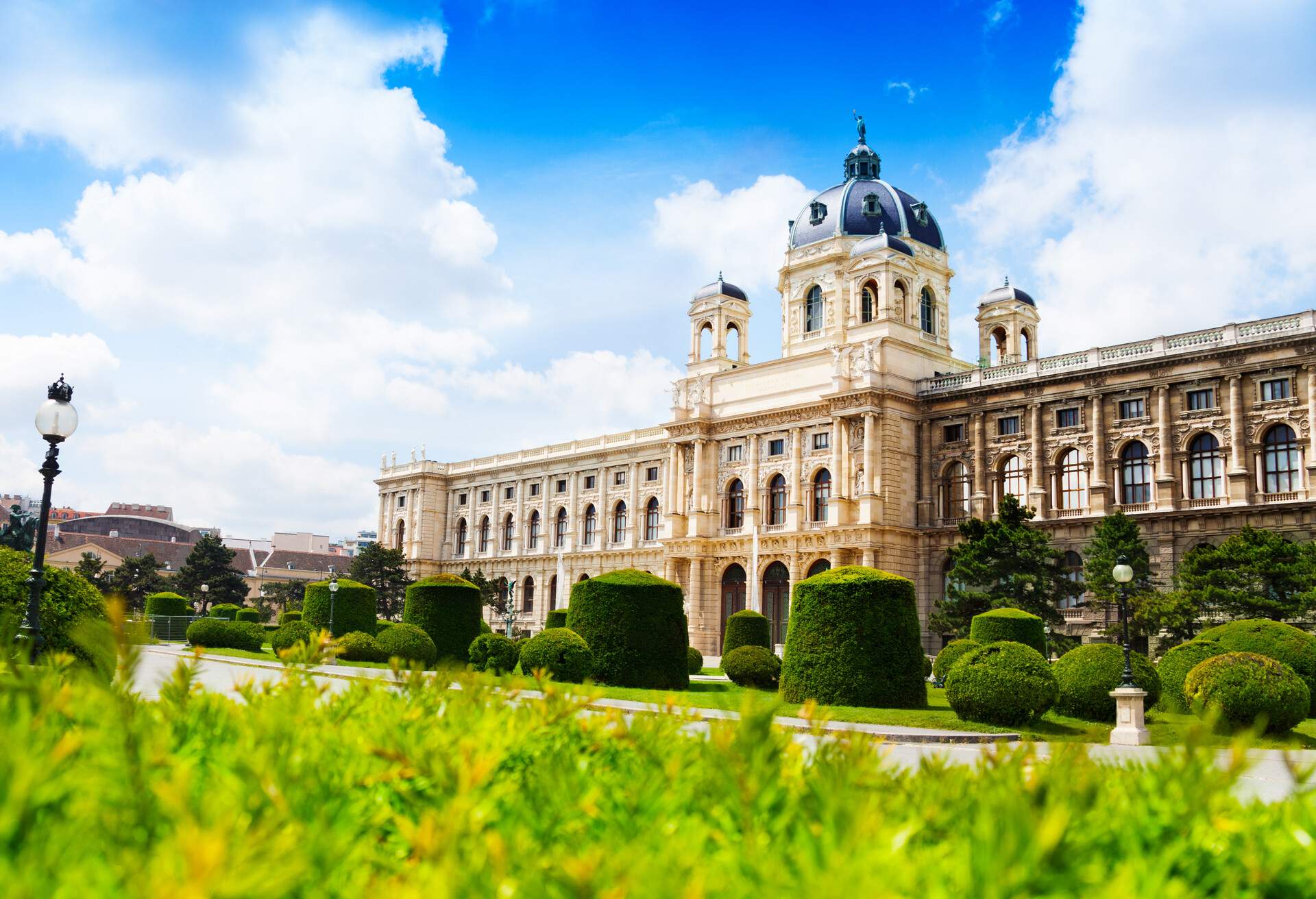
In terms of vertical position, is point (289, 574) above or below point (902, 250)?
below

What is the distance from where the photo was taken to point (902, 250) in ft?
173

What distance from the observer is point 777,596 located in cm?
5203

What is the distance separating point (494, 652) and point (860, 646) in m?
9.92

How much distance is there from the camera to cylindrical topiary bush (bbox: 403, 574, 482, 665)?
3089cm

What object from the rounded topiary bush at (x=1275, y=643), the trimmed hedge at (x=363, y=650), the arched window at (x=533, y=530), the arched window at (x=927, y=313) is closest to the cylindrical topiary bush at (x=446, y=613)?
the trimmed hedge at (x=363, y=650)

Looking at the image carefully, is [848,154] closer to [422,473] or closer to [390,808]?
[422,473]

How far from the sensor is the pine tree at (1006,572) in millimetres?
38281

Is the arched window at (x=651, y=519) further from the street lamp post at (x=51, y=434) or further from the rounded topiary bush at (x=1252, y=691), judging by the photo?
the street lamp post at (x=51, y=434)

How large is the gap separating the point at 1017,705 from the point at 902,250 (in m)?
36.6

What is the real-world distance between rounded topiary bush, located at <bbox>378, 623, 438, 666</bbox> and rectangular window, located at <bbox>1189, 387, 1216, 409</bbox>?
29.7 metres

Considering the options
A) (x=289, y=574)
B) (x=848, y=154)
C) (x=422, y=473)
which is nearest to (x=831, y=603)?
(x=848, y=154)

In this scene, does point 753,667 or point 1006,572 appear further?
point 1006,572

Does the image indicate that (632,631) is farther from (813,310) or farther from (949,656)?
(813,310)

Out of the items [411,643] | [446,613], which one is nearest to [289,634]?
[446,613]
